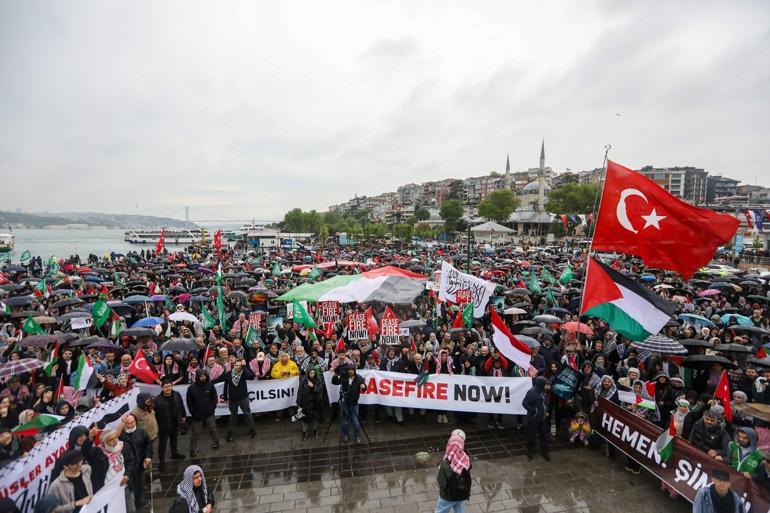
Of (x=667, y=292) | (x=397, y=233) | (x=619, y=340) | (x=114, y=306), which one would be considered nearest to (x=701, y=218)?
(x=619, y=340)

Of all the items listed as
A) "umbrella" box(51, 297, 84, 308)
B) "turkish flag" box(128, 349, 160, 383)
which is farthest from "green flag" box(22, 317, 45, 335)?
"umbrella" box(51, 297, 84, 308)

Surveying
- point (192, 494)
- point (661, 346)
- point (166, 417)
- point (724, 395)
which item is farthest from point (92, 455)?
point (661, 346)

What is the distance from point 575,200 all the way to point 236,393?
286ft

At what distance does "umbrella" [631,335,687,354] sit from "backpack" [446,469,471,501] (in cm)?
540

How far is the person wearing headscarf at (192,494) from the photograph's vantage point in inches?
175

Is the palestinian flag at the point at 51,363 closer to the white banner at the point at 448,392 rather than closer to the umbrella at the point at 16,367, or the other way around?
the umbrella at the point at 16,367

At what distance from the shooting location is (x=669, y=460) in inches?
230

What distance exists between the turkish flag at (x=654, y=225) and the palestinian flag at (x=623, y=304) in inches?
20.8

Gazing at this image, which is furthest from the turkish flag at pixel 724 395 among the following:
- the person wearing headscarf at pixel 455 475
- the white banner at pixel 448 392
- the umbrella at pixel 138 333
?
the umbrella at pixel 138 333

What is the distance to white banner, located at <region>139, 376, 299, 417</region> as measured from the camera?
813 cm

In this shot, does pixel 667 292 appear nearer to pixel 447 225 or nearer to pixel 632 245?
pixel 632 245

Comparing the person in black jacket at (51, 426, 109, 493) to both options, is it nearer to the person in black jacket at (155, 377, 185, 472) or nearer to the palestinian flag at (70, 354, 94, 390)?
the person in black jacket at (155, 377, 185, 472)

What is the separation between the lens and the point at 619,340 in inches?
440

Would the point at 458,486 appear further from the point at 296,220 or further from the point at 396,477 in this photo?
the point at 296,220
